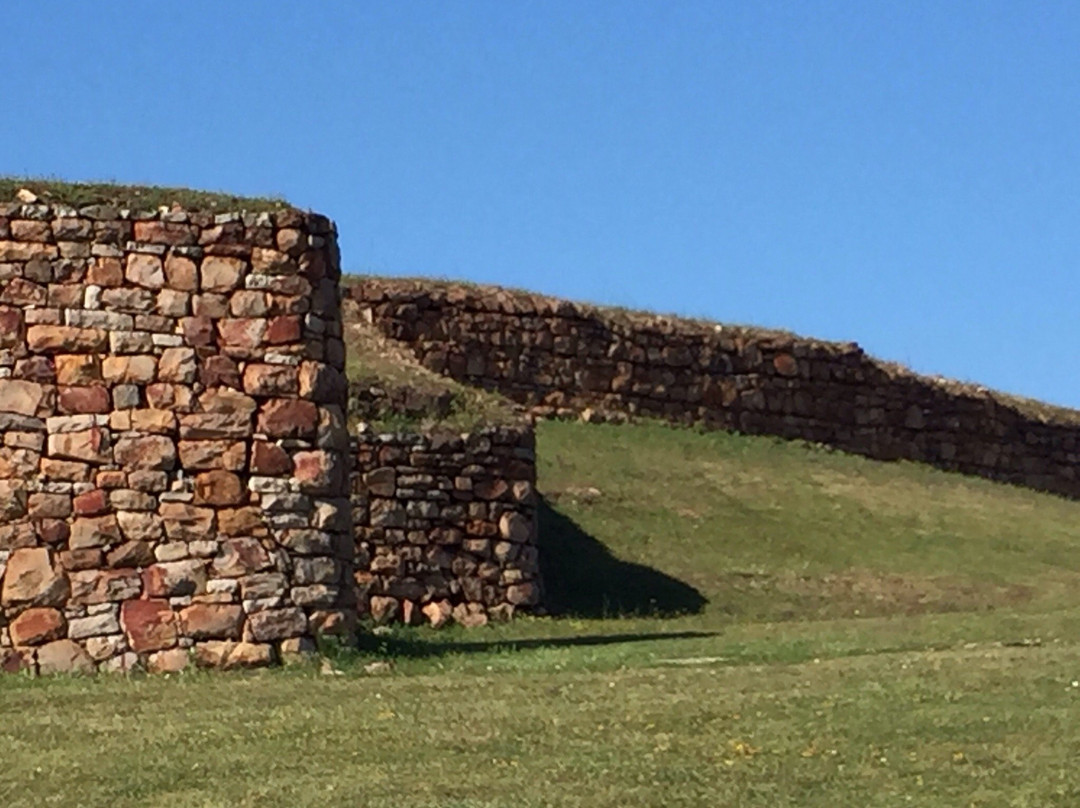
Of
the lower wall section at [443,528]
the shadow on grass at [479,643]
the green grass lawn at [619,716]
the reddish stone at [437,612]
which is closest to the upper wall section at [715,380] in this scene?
the green grass lawn at [619,716]

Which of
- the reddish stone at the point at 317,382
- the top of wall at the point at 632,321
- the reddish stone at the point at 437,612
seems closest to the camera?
the reddish stone at the point at 317,382

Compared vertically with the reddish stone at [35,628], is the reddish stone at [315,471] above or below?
above

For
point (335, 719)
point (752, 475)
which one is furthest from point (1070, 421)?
point (335, 719)

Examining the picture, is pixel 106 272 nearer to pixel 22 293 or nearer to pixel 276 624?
pixel 22 293

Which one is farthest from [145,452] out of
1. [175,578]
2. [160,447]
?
[175,578]

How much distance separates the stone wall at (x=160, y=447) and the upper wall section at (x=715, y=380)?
14.4m

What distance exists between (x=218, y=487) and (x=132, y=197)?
223 centimetres

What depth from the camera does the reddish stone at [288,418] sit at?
570 inches

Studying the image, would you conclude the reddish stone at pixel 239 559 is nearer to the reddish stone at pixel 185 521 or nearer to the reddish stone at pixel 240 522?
the reddish stone at pixel 240 522

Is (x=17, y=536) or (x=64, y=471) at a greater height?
(x=64, y=471)

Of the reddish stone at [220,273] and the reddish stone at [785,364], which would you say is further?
the reddish stone at [785,364]

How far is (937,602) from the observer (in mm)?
23188

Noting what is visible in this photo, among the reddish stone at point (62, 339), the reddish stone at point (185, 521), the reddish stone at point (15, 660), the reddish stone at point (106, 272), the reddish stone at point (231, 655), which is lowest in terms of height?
the reddish stone at point (15, 660)

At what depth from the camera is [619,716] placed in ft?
36.5
